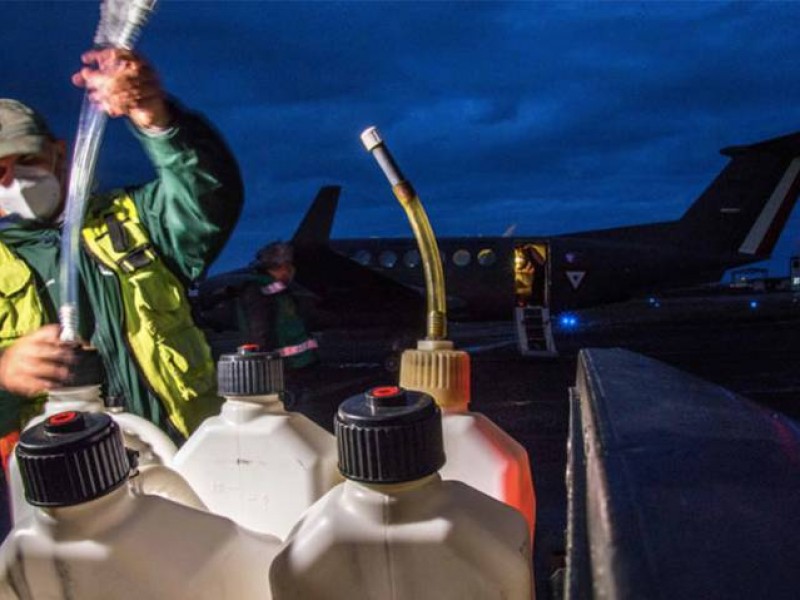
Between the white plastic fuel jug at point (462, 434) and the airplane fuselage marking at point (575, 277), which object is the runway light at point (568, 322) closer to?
the airplane fuselage marking at point (575, 277)

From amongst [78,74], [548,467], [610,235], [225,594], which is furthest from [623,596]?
[610,235]

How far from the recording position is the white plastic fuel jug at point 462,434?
1.22m

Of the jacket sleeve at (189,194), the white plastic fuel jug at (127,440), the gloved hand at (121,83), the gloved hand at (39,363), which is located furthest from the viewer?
the jacket sleeve at (189,194)

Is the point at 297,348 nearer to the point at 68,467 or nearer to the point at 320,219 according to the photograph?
the point at 68,467

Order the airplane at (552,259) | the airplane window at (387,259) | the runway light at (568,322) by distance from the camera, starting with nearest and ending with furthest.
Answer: the airplane at (552,259) → the airplane window at (387,259) → the runway light at (568,322)

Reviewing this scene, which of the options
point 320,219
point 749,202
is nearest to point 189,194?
point 320,219

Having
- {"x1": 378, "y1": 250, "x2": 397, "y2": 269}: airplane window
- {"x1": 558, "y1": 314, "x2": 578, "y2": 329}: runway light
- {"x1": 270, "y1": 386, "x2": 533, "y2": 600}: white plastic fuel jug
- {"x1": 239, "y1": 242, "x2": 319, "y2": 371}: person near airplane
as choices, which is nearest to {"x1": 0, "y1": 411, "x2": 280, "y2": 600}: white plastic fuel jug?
{"x1": 270, "y1": 386, "x2": 533, "y2": 600}: white plastic fuel jug

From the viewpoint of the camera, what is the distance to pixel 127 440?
4.36ft

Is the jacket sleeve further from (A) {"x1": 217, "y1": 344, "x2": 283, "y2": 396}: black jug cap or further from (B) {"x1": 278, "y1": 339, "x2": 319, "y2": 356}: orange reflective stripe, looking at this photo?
(B) {"x1": 278, "y1": 339, "x2": 319, "y2": 356}: orange reflective stripe

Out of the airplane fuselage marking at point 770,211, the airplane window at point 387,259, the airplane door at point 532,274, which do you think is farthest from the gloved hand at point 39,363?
the airplane fuselage marking at point 770,211

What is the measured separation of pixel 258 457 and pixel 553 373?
1179 centimetres

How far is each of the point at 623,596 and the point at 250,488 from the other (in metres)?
0.90

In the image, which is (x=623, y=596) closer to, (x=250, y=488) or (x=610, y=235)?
(x=250, y=488)

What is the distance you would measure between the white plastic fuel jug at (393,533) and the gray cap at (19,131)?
150 centimetres
